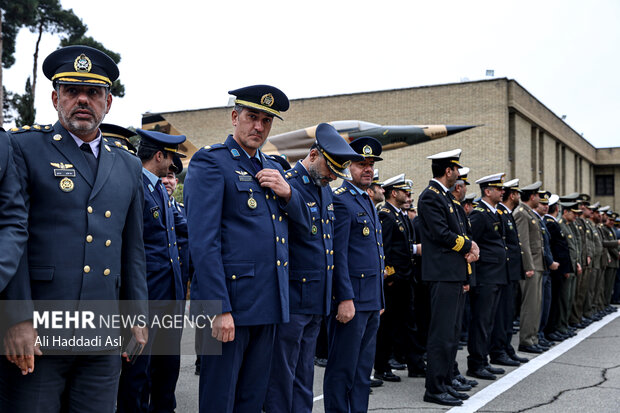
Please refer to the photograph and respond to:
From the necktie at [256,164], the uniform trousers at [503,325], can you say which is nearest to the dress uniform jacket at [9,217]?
the necktie at [256,164]

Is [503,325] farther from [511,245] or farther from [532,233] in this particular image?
[532,233]

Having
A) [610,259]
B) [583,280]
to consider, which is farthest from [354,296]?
[610,259]

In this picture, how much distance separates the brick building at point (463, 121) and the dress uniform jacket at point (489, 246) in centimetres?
2004

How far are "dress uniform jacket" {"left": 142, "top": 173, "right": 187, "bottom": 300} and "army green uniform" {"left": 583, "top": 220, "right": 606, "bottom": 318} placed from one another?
10.1 meters

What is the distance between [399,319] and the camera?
7.43m

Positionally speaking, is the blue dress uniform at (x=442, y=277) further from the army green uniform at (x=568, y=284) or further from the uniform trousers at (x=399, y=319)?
the army green uniform at (x=568, y=284)

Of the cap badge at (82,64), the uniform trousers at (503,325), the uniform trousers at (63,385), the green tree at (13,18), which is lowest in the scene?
the uniform trousers at (503,325)

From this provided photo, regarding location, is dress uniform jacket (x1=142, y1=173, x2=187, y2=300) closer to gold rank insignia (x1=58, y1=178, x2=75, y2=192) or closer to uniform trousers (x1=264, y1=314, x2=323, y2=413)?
uniform trousers (x1=264, y1=314, x2=323, y2=413)

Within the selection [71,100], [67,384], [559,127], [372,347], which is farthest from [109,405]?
[559,127]

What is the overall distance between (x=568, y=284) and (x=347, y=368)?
7103 mm

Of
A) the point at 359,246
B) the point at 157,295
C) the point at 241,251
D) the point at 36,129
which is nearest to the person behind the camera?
the point at 36,129

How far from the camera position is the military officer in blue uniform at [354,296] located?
14.5 ft

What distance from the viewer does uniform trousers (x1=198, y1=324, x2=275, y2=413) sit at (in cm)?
317

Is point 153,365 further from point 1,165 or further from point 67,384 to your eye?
point 1,165
